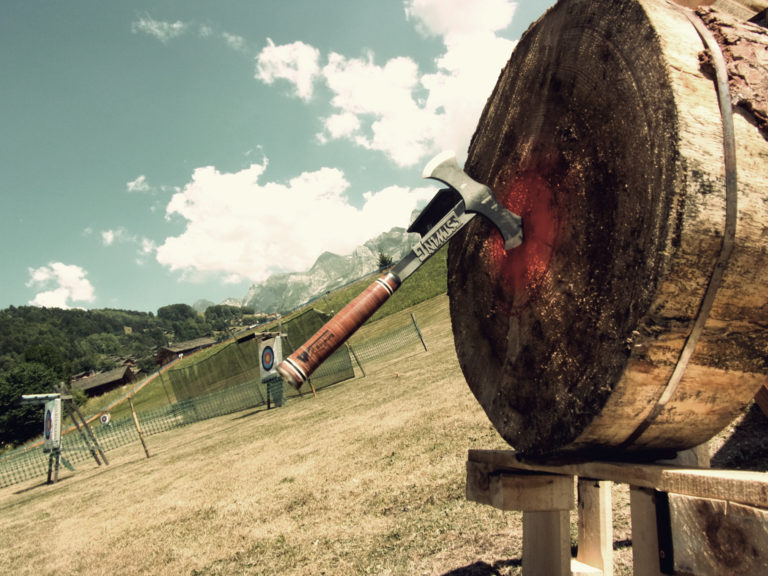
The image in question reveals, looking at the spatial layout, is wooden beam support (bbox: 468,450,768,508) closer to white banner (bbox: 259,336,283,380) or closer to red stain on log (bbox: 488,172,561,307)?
red stain on log (bbox: 488,172,561,307)

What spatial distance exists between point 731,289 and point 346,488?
4.91 m

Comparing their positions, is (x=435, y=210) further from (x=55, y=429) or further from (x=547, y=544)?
(x=55, y=429)

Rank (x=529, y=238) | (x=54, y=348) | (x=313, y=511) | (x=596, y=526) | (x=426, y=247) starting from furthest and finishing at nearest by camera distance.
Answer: (x=54, y=348)
(x=313, y=511)
(x=596, y=526)
(x=426, y=247)
(x=529, y=238)

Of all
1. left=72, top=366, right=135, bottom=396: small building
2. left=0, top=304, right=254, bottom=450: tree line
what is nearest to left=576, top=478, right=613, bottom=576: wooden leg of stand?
left=0, top=304, right=254, bottom=450: tree line

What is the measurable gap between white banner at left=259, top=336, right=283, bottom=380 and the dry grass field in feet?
24.3

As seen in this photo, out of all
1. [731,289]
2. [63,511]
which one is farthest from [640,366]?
[63,511]

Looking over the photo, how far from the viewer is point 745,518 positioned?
0.99 metres

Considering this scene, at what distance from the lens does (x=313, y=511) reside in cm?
482

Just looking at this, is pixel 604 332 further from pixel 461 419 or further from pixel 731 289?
pixel 461 419

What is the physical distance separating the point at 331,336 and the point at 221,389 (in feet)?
80.6

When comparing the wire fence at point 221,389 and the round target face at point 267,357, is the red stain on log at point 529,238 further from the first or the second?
the round target face at point 267,357

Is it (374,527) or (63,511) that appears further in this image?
(63,511)

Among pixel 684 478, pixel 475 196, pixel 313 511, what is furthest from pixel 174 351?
pixel 684 478

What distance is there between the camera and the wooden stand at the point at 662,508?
3.25 ft
